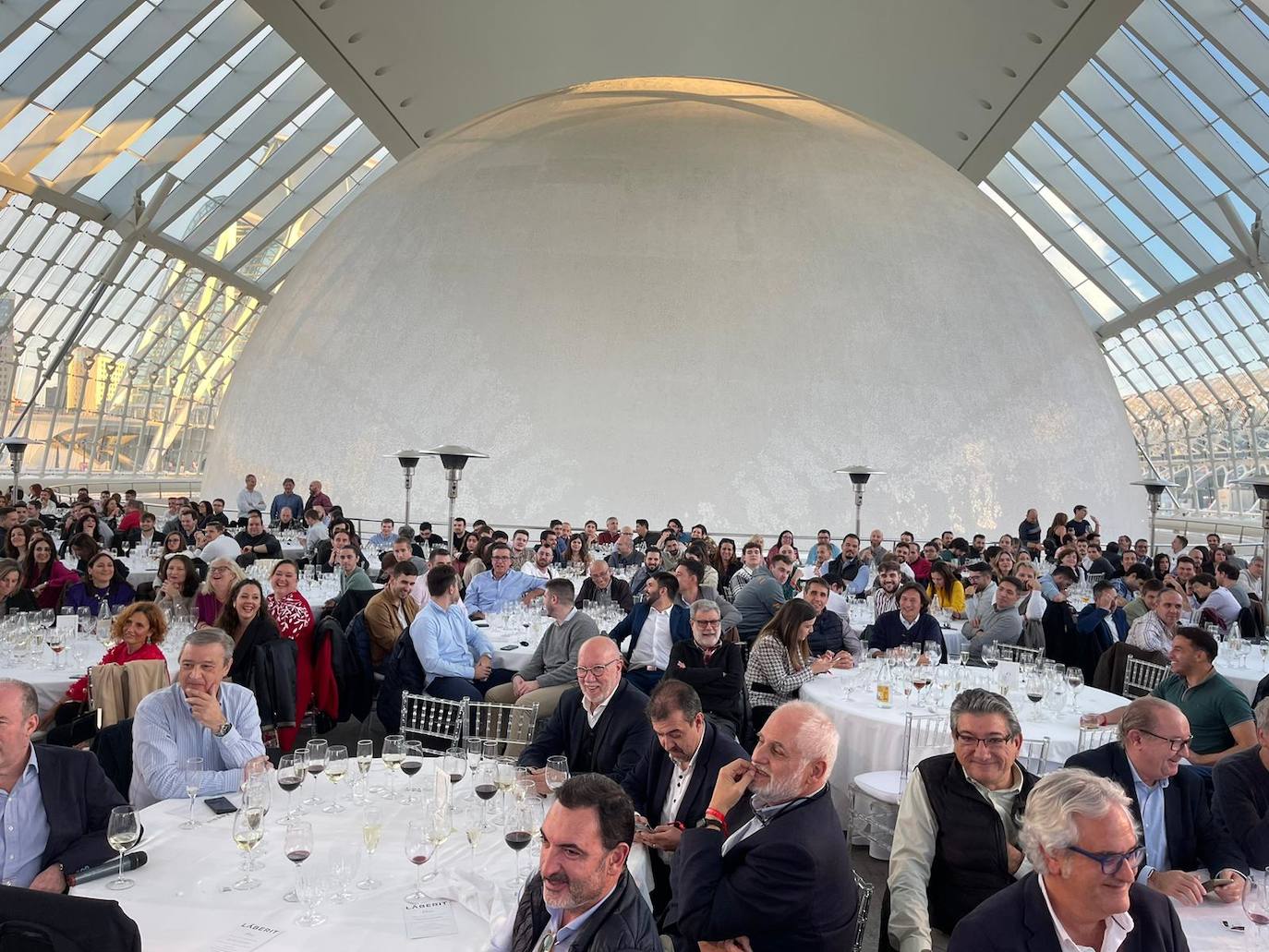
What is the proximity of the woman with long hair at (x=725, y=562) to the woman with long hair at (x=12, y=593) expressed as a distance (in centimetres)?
727

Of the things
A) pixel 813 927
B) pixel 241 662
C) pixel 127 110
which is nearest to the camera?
pixel 813 927

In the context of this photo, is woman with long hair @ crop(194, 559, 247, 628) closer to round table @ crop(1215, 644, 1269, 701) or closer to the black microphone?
the black microphone

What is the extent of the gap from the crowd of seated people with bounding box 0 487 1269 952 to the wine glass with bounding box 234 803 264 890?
668 mm

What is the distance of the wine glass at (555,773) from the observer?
4.25 meters

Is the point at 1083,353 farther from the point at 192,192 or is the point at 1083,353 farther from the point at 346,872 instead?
the point at 346,872

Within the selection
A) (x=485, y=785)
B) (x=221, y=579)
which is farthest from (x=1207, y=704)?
(x=221, y=579)

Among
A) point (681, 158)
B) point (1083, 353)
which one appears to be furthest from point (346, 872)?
point (1083, 353)

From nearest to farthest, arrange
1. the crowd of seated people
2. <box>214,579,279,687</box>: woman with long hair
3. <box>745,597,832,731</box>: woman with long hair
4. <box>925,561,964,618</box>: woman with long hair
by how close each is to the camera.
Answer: the crowd of seated people → <box>214,579,279,687</box>: woman with long hair → <box>745,597,832,731</box>: woman with long hair → <box>925,561,964,618</box>: woman with long hair

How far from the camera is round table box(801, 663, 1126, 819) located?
21.0 feet

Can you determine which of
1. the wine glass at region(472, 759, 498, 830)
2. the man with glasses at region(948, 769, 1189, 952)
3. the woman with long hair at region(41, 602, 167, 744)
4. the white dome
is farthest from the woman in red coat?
the white dome

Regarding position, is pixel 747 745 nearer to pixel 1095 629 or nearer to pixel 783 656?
pixel 783 656

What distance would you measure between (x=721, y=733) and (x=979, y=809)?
107cm

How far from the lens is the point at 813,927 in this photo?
3.35m

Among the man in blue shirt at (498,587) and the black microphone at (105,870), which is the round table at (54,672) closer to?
the black microphone at (105,870)
